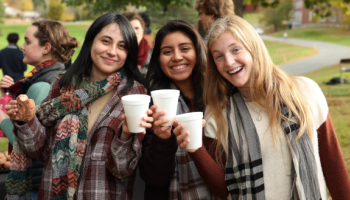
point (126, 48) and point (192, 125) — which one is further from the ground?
point (126, 48)

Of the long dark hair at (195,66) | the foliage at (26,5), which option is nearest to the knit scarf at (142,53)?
the long dark hair at (195,66)

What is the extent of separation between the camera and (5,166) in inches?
122

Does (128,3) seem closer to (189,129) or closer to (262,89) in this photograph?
(262,89)

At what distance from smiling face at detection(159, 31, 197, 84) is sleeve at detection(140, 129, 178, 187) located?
547 mm

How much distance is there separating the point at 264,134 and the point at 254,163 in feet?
0.64

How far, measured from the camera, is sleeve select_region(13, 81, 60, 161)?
80.4 inches

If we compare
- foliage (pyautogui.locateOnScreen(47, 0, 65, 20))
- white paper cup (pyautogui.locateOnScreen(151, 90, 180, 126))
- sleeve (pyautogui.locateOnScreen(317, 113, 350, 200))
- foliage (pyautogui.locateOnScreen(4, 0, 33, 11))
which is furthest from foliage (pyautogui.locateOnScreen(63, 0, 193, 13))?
foliage (pyautogui.locateOnScreen(4, 0, 33, 11))

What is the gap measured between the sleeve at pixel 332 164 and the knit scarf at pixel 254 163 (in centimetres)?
12

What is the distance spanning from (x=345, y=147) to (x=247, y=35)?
14.9ft

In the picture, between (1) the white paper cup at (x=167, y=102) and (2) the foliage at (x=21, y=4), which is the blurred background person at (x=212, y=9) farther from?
(2) the foliage at (x=21, y=4)

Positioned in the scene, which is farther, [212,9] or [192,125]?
[212,9]

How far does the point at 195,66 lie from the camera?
90.4 inches

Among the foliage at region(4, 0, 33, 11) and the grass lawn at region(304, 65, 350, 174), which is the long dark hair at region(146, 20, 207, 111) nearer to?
the grass lawn at region(304, 65, 350, 174)

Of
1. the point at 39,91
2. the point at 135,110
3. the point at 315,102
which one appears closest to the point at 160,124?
the point at 135,110
